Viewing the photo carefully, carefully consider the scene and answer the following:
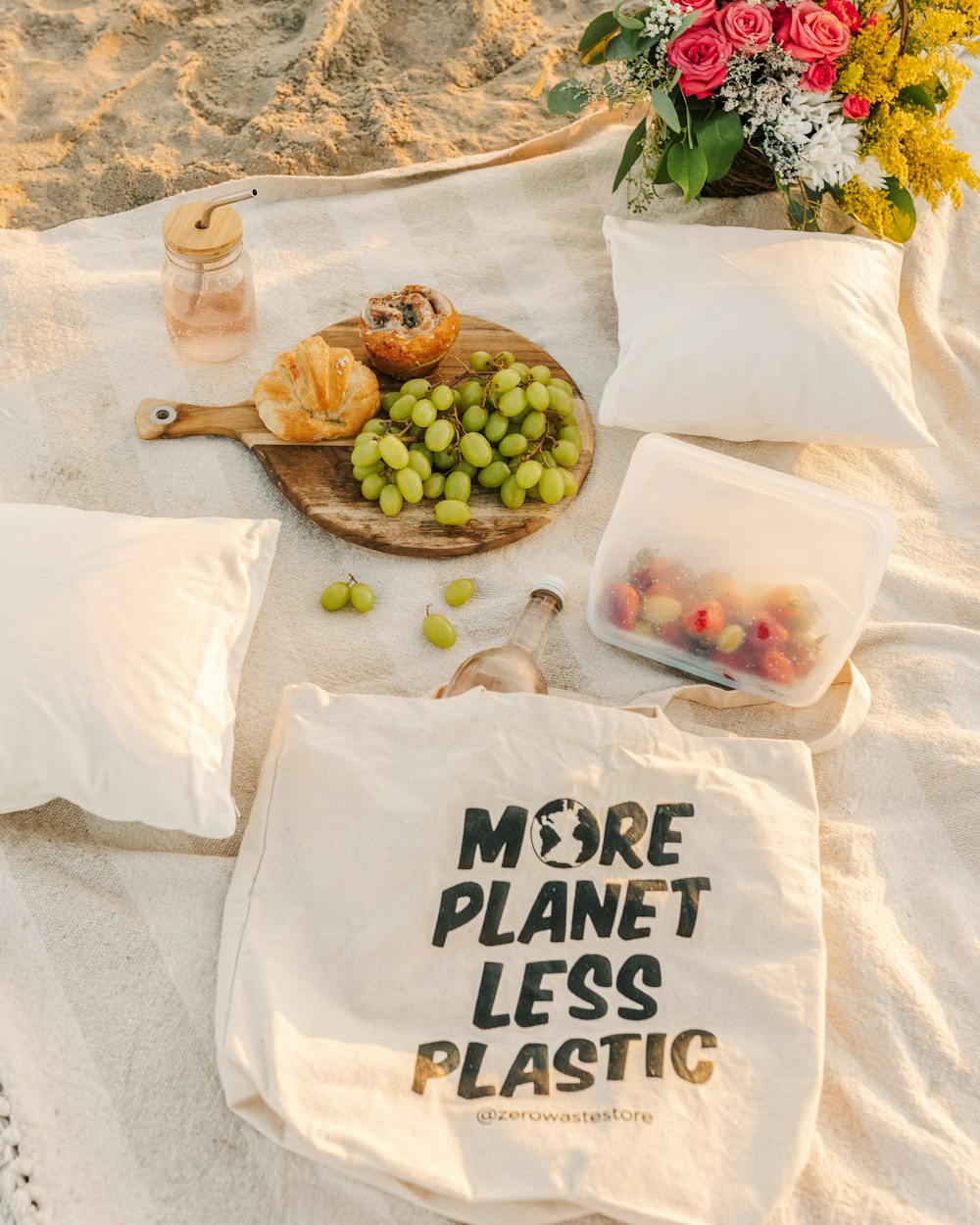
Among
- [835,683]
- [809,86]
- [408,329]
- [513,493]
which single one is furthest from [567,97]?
[835,683]

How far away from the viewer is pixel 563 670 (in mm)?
1285

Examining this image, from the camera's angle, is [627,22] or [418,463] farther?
[627,22]

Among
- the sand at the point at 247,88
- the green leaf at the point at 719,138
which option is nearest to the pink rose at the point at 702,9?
the green leaf at the point at 719,138

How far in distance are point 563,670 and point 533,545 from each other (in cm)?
21

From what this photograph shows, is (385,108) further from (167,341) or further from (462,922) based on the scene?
(462,922)

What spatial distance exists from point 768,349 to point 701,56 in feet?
1.43

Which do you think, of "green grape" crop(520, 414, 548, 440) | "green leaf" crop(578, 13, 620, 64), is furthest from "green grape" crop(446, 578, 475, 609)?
"green leaf" crop(578, 13, 620, 64)

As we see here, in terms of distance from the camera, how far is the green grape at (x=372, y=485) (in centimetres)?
135

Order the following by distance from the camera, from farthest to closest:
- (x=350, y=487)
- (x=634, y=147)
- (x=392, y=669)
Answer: (x=634, y=147) < (x=350, y=487) < (x=392, y=669)

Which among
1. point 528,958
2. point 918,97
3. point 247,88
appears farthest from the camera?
point 247,88

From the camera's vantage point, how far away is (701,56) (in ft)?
4.54

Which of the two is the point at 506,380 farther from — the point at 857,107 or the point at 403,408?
the point at 857,107

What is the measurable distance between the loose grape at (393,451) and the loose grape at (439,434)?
4 cm

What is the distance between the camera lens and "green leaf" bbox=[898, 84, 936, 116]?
1510 mm
